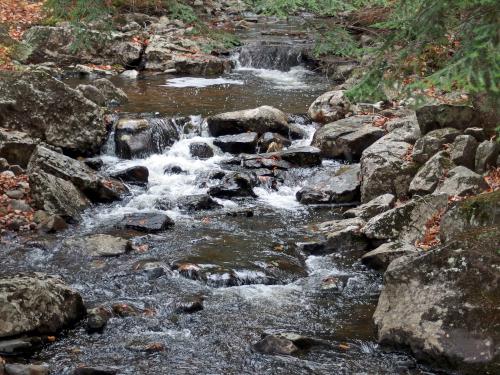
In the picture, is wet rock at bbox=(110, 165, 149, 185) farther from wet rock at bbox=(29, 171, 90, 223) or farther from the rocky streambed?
wet rock at bbox=(29, 171, 90, 223)

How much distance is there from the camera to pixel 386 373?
5973 millimetres

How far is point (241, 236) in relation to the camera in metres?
9.68

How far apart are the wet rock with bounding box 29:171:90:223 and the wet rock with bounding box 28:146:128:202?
1.14 feet

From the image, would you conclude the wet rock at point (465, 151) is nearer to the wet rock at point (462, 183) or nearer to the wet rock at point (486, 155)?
the wet rock at point (486, 155)

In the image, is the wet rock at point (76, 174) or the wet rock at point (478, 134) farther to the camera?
the wet rock at point (76, 174)

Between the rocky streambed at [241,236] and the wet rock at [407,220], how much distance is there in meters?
0.03

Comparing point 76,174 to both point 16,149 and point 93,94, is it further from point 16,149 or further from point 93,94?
point 93,94

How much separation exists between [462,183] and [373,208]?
152 centimetres

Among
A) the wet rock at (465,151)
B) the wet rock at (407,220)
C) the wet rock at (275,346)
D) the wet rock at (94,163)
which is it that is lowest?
the wet rock at (275,346)

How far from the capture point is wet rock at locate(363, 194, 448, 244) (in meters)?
8.71

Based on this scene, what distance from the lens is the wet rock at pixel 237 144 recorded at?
13.4m

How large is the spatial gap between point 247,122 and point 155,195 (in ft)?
11.3

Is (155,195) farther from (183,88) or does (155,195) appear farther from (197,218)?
(183,88)

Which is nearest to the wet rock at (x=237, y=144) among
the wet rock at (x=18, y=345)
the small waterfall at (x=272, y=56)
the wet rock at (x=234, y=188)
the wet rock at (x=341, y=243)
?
the wet rock at (x=234, y=188)
